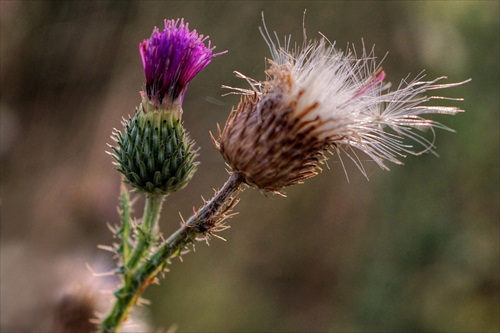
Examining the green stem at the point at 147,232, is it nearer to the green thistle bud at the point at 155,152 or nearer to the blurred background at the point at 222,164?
the green thistle bud at the point at 155,152

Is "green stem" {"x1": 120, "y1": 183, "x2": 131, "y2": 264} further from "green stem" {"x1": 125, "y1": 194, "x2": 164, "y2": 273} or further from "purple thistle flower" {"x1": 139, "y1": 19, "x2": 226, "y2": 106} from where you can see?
"purple thistle flower" {"x1": 139, "y1": 19, "x2": 226, "y2": 106}

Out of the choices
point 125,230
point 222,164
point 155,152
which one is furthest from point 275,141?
point 222,164

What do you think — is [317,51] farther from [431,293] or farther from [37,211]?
[431,293]

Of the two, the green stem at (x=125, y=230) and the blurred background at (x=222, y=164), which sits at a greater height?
the blurred background at (x=222, y=164)

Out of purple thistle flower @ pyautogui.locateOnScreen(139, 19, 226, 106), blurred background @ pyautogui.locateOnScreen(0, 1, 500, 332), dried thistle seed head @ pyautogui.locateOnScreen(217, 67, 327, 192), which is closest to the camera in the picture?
dried thistle seed head @ pyautogui.locateOnScreen(217, 67, 327, 192)

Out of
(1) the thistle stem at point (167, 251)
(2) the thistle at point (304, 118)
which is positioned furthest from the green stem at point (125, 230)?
(2) the thistle at point (304, 118)

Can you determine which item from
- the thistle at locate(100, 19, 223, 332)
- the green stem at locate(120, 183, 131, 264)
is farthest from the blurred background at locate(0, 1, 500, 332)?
the thistle at locate(100, 19, 223, 332)
